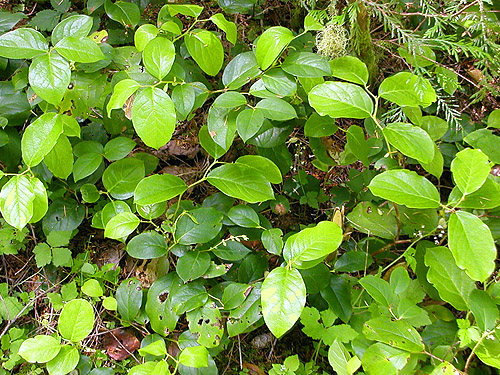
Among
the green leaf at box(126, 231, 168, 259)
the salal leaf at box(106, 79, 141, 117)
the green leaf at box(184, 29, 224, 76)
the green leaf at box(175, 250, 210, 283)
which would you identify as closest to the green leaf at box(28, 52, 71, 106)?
the salal leaf at box(106, 79, 141, 117)

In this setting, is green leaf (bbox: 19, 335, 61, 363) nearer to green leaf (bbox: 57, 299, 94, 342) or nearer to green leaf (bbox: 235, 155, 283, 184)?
green leaf (bbox: 57, 299, 94, 342)

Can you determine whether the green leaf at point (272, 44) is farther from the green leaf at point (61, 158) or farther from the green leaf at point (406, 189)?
the green leaf at point (61, 158)

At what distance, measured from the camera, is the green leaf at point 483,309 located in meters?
1.10

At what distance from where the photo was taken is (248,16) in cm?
195

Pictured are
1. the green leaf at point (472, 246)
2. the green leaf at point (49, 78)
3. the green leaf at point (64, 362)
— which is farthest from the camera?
the green leaf at point (64, 362)

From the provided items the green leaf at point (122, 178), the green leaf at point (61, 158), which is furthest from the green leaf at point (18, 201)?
the green leaf at point (122, 178)

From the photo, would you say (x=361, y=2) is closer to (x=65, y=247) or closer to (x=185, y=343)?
(x=185, y=343)

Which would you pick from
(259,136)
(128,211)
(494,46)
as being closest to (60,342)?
(128,211)

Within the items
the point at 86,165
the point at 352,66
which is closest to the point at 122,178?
the point at 86,165

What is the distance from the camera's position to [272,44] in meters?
1.21

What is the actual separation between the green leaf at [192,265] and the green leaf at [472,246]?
0.74m

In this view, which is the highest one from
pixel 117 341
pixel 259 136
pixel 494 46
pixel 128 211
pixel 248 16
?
pixel 494 46

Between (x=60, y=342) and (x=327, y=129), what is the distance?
3.86 feet

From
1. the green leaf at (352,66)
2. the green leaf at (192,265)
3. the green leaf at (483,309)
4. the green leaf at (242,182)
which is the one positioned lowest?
the green leaf at (192,265)
